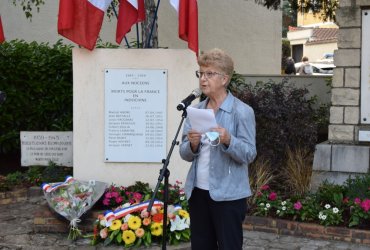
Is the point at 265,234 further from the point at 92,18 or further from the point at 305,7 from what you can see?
the point at 305,7

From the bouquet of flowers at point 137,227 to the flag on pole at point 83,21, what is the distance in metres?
2.11

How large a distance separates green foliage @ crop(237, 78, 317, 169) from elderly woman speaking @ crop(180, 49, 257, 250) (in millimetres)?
3797

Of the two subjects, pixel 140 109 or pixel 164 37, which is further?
pixel 164 37

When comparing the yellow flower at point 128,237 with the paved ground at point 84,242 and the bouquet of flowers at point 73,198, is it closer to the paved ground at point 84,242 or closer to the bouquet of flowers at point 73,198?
the paved ground at point 84,242

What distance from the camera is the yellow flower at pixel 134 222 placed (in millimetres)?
5680

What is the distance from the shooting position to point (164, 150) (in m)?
6.83

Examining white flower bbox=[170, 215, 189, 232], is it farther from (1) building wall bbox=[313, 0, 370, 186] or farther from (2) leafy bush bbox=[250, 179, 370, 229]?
(1) building wall bbox=[313, 0, 370, 186]

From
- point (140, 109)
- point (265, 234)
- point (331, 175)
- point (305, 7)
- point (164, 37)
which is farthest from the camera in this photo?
point (164, 37)

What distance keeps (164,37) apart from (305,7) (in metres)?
5.00

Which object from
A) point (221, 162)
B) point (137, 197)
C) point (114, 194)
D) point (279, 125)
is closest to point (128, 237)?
point (137, 197)

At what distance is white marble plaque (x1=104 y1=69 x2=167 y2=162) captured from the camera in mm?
6805

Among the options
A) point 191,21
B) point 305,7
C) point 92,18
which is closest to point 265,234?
point 191,21

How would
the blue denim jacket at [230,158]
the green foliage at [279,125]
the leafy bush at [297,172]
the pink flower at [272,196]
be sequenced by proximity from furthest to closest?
1. the green foliage at [279,125]
2. the leafy bush at [297,172]
3. the pink flower at [272,196]
4. the blue denim jacket at [230,158]

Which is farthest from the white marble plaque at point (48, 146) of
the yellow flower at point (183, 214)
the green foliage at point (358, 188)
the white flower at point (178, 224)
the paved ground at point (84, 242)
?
the green foliage at point (358, 188)
